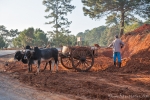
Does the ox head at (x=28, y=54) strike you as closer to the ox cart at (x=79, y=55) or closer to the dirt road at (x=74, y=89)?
the ox cart at (x=79, y=55)

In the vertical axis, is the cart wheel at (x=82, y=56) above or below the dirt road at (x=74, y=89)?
above

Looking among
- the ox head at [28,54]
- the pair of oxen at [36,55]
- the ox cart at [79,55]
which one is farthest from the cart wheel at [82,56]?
the ox head at [28,54]

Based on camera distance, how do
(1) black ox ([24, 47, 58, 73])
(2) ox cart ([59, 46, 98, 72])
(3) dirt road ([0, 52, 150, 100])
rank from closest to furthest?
(3) dirt road ([0, 52, 150, 100])
(1) black ox ([24, 47, 58, 73])
(2) ox cart ([59, 46, 98, 72])

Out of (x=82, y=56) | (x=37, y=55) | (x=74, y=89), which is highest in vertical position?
(x=37, y=55)

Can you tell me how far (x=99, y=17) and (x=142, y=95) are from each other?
73.9 feet

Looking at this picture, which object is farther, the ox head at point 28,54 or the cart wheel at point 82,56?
the cart wheel at point 82,56

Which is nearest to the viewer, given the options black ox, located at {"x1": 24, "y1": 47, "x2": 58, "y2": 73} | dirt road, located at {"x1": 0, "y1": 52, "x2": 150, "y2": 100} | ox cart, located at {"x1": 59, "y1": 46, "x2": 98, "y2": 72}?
dirt road, located at {"x1": 0, "y1": 52, "x2": 150, "y2": 100}

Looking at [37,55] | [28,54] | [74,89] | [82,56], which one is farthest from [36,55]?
[74,89]

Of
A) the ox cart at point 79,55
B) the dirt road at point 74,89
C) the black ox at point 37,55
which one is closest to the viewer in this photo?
the dirt road at point 74,89

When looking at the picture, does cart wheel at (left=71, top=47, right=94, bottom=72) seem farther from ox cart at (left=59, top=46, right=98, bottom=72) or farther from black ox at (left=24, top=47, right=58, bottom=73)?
black ox at (left=24, top=47, right=58, bottom=73)

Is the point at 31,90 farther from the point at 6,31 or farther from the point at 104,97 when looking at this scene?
the point at 6,31

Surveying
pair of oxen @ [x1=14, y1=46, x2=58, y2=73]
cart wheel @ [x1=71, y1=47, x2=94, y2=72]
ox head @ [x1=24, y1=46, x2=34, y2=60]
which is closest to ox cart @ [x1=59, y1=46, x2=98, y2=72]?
cart wheel @ [x1=71, y1=47, x2=94, y2=72]

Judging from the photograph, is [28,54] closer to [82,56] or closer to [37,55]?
[37,55]

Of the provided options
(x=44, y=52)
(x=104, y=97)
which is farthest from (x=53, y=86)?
(x=44, y=52)
